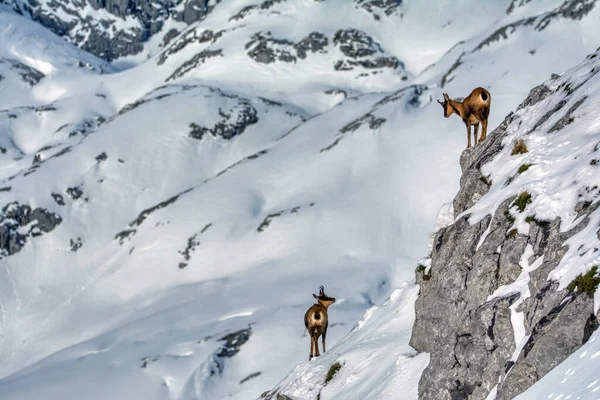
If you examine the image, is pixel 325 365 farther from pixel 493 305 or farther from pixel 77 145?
pixel 77 145

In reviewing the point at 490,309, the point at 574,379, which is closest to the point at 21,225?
the point at 490,309

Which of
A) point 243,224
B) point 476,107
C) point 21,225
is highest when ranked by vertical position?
point 21,225

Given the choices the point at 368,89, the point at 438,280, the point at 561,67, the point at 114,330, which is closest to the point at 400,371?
the point at 438,280

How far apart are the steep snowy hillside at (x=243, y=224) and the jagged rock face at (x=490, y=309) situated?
5.17 feet

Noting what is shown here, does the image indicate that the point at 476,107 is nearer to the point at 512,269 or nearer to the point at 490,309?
the point at 512,269

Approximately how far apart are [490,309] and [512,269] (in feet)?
3.37

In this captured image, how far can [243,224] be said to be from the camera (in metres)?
109

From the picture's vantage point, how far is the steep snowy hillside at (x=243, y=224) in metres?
68.1

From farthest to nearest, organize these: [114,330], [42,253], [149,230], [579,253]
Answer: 1. [42,253]
2. [149,230]
3. [114,330]
4. [579,253]

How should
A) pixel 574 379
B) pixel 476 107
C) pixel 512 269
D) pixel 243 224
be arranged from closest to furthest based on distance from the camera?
pixel 574 379 → pixel 512 269 → pixel 476 107 → pixel 243 224

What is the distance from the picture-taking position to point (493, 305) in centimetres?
1240

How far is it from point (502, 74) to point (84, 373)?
78.8 meters

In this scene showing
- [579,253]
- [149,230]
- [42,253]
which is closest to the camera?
[579,253]

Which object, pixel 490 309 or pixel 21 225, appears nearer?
pixel 490 309
